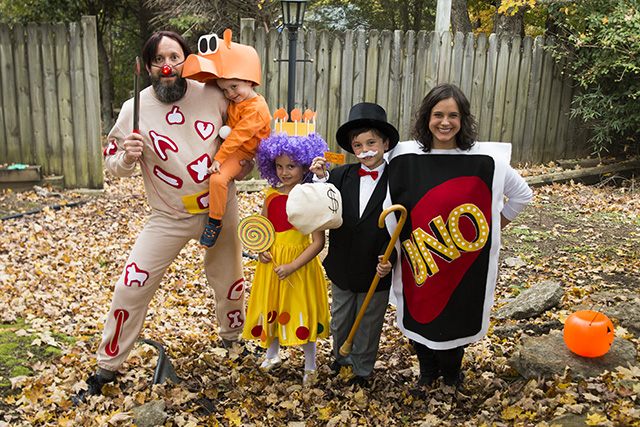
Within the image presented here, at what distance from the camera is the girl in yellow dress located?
10.3ft

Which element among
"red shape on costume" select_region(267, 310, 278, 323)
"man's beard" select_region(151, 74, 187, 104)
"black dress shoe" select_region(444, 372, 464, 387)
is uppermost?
"man's beard" select_region(151, 74, 187, 104)

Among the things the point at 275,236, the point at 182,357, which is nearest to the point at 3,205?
the point at 182,357

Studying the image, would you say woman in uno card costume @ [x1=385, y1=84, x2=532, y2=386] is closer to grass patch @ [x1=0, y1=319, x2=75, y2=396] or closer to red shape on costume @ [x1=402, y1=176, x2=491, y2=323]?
red shape on costume @ [x1=402, y1=176, x2=491, y2=323]

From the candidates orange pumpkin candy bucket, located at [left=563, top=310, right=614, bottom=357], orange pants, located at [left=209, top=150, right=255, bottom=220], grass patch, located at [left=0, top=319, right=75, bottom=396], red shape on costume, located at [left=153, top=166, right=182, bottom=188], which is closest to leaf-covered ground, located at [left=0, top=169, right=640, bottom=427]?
grass patch, located at [left=0, top=319, right=75, bottom=396]

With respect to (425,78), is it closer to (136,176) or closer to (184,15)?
(136,176)

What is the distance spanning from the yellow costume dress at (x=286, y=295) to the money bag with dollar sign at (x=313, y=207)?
0.26m

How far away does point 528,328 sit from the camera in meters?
3.84

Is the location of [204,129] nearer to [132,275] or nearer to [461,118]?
[132,275]

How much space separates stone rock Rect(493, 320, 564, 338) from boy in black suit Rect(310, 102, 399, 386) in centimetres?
117

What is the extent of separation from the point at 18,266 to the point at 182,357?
2420mm

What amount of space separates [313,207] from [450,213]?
73 centimetres

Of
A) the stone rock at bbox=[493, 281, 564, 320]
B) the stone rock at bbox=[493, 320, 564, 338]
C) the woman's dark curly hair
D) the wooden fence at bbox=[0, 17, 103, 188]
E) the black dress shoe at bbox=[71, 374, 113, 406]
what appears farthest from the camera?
the wooden fence at bbox=[0, 17, 103, 188]

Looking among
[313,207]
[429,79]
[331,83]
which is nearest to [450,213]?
[313,207]

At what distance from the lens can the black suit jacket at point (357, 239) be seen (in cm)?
304
